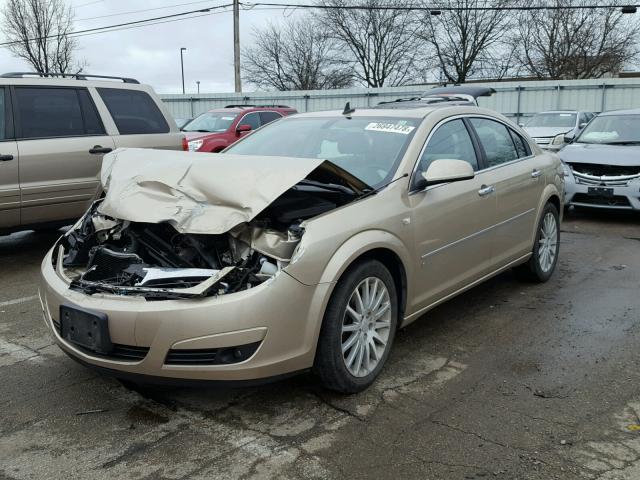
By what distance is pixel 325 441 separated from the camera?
2.94 metres

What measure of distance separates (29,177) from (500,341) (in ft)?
15.5

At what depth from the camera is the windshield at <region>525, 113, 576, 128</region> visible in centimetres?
1738

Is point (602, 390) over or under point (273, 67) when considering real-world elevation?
under

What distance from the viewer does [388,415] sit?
3195 mm

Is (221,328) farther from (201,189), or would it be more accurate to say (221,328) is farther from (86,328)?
(201,189)

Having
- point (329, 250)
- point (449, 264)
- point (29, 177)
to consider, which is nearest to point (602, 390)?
point (449, 264)

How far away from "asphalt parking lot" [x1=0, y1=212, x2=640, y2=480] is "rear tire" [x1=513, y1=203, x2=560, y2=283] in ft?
2.83

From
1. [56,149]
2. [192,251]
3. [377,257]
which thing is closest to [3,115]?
[56,149]

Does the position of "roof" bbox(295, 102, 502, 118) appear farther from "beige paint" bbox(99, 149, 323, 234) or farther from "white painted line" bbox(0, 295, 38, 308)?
"white painted line" bbox(0, 295, 38, 308)

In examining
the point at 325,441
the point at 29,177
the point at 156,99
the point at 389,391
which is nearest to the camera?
the point at 325,441

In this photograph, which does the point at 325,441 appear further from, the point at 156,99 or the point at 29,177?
the point at 156,99

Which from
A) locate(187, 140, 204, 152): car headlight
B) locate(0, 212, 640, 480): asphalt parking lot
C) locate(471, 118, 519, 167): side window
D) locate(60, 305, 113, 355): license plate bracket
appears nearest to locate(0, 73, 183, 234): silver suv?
locate(0, 212, 640, 480): asphalt parking lot

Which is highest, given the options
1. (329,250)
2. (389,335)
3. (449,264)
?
(329,250)

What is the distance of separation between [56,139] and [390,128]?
3.84 m
